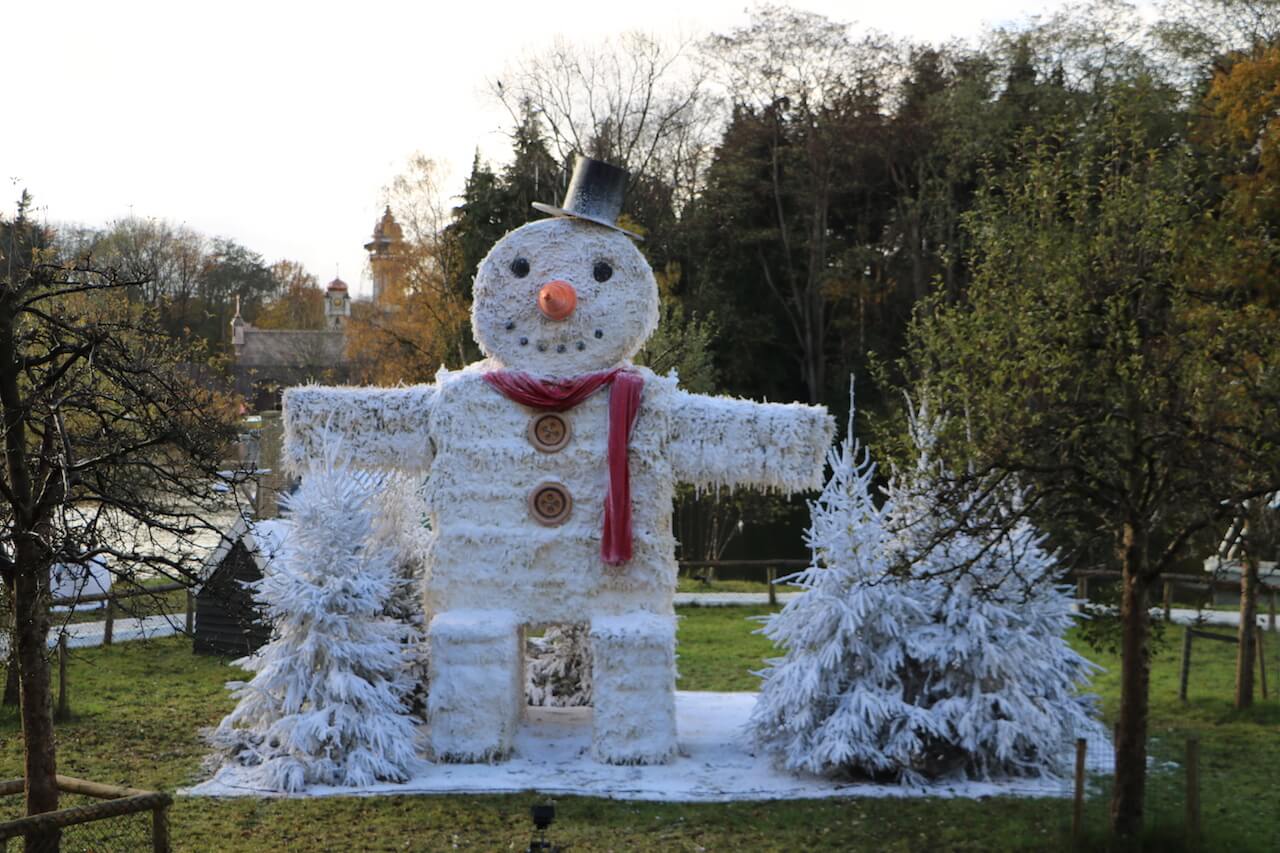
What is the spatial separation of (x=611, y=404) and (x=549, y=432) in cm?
49

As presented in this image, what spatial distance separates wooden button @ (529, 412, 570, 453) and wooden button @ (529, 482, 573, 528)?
0.87ft

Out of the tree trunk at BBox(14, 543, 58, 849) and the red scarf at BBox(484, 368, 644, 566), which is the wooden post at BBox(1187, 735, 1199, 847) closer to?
the red scarf at BBox(484, 368, 644, 566)

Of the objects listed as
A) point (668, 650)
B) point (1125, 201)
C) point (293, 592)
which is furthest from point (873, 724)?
point (1125, 201)

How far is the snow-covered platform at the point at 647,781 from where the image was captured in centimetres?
904

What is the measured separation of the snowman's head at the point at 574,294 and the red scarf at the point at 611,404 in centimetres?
14

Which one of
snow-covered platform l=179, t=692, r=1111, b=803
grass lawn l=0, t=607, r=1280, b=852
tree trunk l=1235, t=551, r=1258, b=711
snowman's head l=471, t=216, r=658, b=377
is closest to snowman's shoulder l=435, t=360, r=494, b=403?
snowman's head l=471, t=216, r=658, b=377

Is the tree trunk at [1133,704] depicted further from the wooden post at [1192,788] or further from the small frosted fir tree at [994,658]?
the small frosted fir tree at [994,658]

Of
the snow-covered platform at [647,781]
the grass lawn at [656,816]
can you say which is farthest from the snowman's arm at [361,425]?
the grass lawn at [656,816]

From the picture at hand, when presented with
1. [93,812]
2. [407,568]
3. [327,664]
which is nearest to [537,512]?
[407,568]

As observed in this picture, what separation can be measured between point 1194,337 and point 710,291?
70.1 feet

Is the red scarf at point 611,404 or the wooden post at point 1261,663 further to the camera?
the wooden post at point 1261,663

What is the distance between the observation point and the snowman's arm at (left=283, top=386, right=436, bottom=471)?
10.1 metres

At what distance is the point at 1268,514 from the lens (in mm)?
8711

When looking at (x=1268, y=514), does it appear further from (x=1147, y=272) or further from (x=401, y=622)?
(x=401, y=622)
